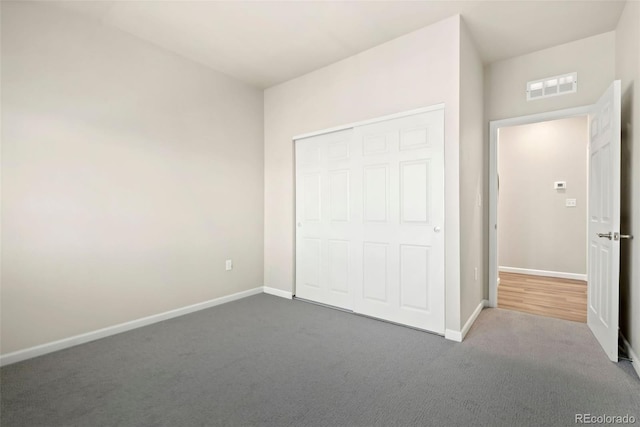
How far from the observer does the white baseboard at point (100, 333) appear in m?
2.46

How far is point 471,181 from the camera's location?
128 inches

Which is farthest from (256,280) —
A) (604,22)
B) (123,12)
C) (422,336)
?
(604,22)

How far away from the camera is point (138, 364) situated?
7.85 feet

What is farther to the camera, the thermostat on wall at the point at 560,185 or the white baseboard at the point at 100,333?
the thermostat on wall at the point at 560,185

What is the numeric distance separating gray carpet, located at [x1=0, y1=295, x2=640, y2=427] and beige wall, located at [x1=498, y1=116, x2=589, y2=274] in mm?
2672

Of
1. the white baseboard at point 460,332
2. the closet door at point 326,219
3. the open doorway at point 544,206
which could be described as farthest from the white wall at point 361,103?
the open doorway at point 544,206

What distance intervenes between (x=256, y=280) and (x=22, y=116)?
3.03 metres

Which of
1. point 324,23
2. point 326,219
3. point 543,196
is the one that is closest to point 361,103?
point 324,23

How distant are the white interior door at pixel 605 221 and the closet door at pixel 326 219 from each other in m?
2.21

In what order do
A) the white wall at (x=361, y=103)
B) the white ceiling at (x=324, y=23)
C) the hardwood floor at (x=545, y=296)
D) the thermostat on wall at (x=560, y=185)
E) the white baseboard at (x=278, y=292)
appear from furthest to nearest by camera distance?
the thermostat on wall at (x=560, y=185) → the white baseboard at (x=278, y=292) → the hardwood floor at (x=545, y=296) → the white wall at (x=361, y=103) → the white ceiling at (x=324, y=23)

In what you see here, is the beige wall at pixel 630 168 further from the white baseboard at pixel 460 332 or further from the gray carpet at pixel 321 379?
the white baseboard at pixel 460 332

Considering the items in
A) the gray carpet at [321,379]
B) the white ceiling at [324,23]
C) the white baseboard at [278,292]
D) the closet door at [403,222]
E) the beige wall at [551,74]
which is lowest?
the gray carpet at [321,379]

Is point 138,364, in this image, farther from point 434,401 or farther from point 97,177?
point 434,401

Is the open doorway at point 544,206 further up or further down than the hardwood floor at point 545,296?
further up
